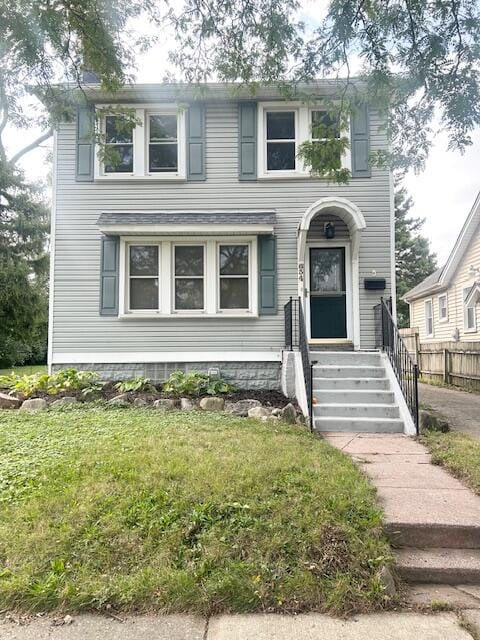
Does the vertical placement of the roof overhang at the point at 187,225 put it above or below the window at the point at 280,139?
below

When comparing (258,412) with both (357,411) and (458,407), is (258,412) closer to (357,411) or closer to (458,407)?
(357,411)

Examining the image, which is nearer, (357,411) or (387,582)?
(387,582)

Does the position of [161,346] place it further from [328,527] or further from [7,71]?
[328,527]

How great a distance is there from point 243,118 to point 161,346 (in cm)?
482

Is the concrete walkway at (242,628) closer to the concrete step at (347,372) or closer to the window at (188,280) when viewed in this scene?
the concrete step at (347,372)

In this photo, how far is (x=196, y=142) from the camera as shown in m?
8.17

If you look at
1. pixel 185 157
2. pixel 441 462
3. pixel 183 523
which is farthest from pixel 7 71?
pixel 441 462

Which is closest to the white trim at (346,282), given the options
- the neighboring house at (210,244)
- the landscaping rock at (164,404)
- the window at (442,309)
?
the neighboring house at (210,244)

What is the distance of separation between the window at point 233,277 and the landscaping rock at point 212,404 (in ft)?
7.18

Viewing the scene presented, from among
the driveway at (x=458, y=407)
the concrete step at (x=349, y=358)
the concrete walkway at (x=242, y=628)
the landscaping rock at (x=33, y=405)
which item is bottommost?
the concrete walkway at (x=242, y=628)

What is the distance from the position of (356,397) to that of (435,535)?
3350 millimetres

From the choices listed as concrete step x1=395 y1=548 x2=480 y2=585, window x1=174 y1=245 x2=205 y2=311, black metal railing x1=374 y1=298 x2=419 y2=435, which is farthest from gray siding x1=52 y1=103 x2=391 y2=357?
concrete step x1=395 y1=548 x2=480 y2=585

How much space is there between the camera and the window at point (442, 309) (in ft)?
52.5

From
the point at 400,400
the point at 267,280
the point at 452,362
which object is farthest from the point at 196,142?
the point at 452,362
